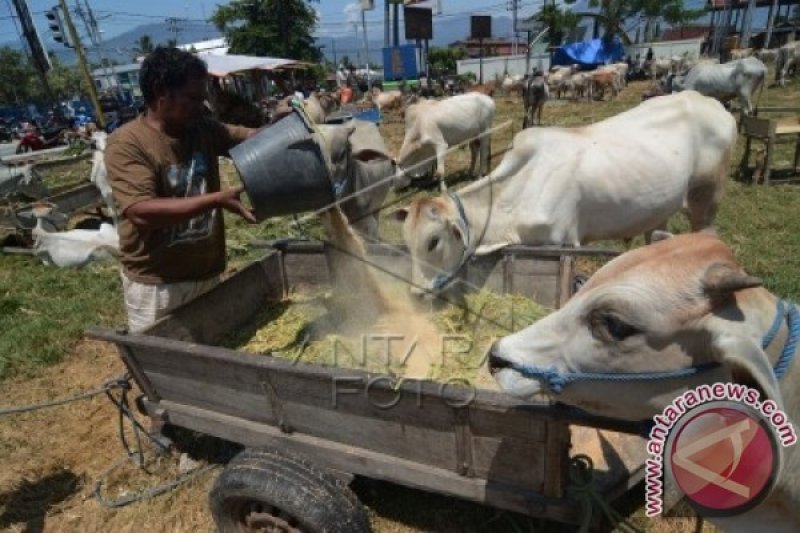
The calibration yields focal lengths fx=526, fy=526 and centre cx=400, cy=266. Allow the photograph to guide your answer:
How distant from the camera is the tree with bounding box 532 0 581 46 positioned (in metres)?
51.9

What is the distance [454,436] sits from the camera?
2172 mm

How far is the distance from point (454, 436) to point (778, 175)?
9.19 meters

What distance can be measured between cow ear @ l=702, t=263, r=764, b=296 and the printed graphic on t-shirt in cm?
259

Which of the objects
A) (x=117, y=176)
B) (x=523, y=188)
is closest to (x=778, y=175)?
(x=523, y=188)

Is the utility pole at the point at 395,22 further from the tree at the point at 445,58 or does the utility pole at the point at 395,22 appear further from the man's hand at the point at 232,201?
the man's hand at the point at 232,201

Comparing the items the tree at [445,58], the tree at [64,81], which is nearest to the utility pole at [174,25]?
the tree at [64,81]

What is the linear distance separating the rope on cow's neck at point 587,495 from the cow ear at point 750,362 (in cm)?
90

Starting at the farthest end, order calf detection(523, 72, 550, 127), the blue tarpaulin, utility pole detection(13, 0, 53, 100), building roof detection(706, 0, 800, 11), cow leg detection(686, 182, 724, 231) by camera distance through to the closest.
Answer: building roof detection(706, 0, 800, 11) → the blue tarpaulin → utility pole detection(13, 0, 53, 100) → calf detection(523, 72, 550, 127) → cow leg detection(686, 182, 724, 231)

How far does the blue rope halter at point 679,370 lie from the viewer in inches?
58.5

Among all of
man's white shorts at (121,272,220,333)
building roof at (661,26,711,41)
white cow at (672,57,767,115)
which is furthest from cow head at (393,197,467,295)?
building roof at (661,26,711,41)

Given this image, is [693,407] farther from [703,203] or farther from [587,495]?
[703,203]

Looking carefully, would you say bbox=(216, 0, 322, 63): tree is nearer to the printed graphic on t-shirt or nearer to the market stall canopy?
the market stall canopy

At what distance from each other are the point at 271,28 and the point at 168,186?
1765 inches

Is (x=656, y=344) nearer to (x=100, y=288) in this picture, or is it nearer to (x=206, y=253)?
(x=206, y=253)
